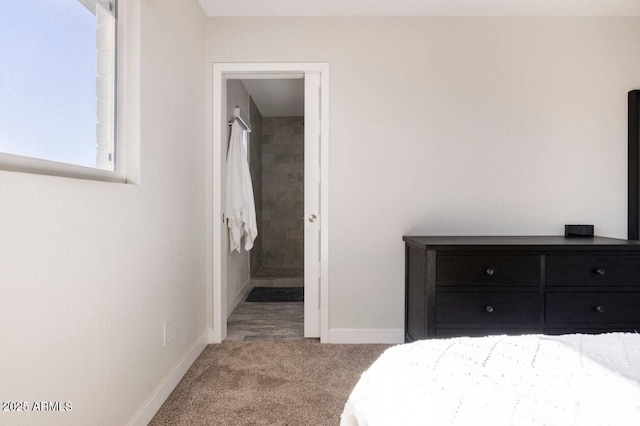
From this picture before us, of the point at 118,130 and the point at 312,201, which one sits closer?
the point at 118,130

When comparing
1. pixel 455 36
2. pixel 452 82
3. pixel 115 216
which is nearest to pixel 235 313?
pixel 115 216

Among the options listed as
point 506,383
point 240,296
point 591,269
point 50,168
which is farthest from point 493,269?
point 240,296

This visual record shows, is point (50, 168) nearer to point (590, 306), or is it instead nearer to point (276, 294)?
point (590, 306)

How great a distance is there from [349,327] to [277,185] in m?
3.24

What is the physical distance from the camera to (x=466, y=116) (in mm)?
2707

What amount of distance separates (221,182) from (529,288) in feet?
7.17

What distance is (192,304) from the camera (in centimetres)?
243

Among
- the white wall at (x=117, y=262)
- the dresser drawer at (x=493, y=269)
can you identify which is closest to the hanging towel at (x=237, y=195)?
the white wall at (x=117, y=262)

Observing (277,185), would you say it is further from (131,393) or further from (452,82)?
(131,393)

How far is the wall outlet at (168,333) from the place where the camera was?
1.96m

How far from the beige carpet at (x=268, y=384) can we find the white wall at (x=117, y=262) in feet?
0.59

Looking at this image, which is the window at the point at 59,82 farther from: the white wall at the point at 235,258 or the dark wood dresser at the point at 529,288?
the dark wood dresser at the point at 529,288

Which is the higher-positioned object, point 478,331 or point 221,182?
point 221,182

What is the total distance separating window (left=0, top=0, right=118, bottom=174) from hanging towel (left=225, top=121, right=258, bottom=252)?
1503mm
